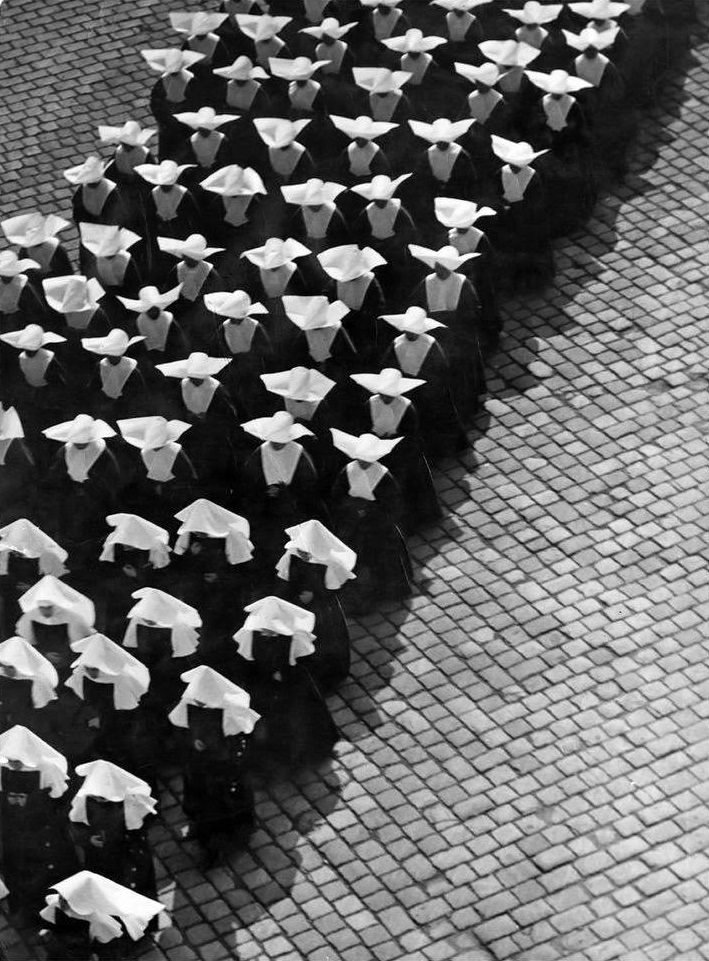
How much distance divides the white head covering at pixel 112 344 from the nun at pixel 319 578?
94.1 inches

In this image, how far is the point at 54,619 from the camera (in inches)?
529

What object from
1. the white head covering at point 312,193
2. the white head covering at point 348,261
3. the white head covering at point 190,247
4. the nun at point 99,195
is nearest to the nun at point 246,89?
the nun at point 99,195

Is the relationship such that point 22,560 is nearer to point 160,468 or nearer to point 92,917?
point 160,468

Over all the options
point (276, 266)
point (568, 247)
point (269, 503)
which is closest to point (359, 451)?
point (269, 503)

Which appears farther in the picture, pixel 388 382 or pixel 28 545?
pixel 388 382

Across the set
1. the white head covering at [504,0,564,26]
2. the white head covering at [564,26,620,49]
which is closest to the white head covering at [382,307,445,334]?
the white head covering at [564,26,620,49]

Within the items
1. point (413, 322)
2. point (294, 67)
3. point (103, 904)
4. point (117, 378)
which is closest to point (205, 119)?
point (294, 67)

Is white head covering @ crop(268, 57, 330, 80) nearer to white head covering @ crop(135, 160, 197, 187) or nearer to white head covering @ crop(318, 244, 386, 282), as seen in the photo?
white head covering @ crop(135, 160, 197, 187)

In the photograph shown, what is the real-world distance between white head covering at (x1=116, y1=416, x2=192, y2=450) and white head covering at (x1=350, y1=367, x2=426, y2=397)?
1377mm

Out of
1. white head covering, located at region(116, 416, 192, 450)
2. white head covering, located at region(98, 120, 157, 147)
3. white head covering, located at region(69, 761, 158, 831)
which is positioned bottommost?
white head covering, located at region(69, 761, 158, 831)

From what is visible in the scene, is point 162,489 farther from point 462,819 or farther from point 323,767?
point 462,819

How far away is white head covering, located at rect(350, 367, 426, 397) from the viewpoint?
14586 mm

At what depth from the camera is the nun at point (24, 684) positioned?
13.0 metres

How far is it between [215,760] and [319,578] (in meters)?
1.56
